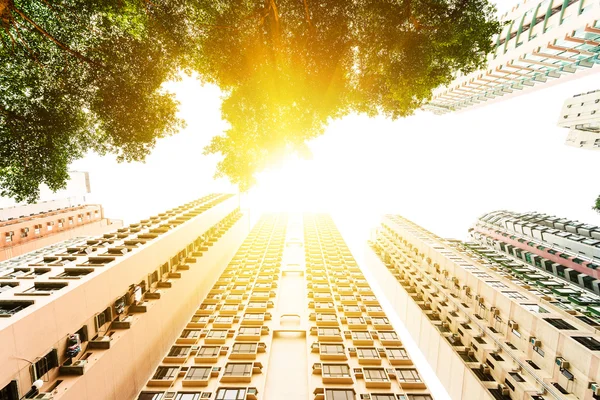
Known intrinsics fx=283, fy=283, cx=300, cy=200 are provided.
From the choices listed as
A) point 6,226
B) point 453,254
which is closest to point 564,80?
point 453,254

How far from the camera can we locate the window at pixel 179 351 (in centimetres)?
2850

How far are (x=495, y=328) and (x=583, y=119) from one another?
6420 centimetres

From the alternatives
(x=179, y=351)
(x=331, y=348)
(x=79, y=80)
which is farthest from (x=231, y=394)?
(x=79, y=80)

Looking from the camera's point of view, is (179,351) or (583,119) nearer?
Result: (179,351)

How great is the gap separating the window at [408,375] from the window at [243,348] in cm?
1462

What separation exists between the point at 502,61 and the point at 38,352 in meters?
59.2

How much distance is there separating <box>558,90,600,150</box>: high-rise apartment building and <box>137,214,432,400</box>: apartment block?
204 feet

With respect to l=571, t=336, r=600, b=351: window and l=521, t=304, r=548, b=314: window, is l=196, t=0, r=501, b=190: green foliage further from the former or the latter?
l=521, t=304, r=548, b=314: window

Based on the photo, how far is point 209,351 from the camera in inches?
1157

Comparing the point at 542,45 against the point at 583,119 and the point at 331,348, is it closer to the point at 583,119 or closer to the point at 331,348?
the point at 331,348

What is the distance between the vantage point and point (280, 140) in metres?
18.1

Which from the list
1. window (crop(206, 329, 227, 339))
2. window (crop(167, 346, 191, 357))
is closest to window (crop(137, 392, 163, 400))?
window (crop(167, 346, 191, 357))

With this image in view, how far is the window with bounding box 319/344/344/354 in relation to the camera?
30203 millimetres

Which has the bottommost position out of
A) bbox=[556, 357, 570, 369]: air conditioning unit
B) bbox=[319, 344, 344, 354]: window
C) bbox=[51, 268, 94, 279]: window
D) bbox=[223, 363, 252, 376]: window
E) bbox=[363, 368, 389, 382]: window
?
bbox=[363, 368, 389, 382]: window
